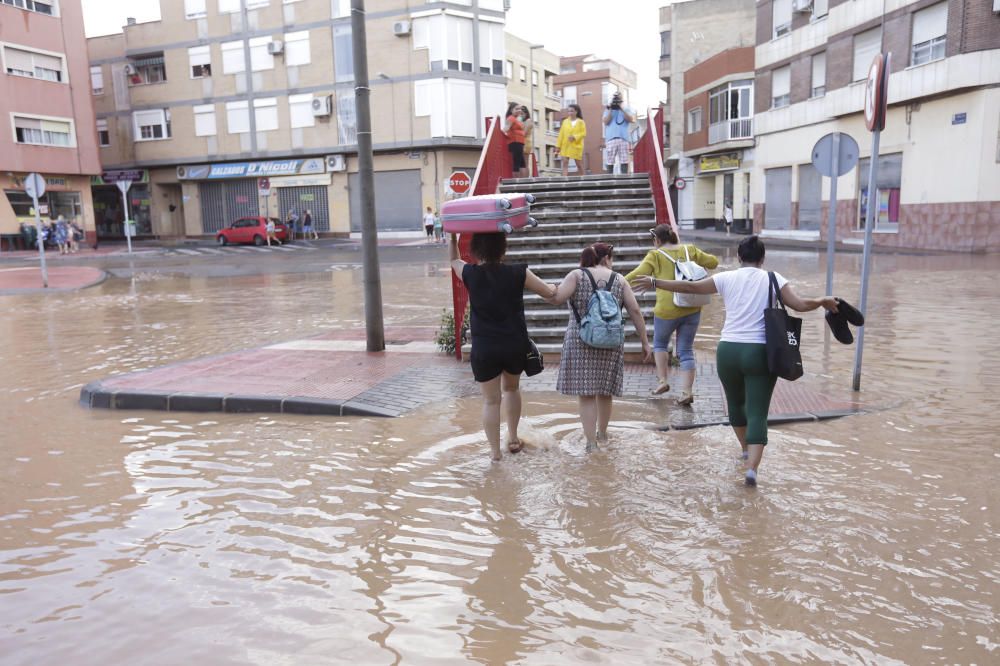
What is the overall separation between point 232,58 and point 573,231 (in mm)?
37157

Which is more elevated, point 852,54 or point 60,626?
point 852,54

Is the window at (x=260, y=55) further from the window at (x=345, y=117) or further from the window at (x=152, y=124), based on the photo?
the window at (x=152, y=124)

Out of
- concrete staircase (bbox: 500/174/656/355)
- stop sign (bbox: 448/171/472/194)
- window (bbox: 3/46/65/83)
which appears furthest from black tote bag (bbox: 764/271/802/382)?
window (bbox: 3/46/65/83)

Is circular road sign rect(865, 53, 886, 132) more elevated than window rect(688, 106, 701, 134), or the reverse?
window rect(688, 106, 701, 134)

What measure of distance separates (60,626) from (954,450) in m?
5.62

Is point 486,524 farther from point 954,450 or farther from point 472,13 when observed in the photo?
point 472,13

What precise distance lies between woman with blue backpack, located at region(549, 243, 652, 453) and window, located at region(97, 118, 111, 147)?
4806cm

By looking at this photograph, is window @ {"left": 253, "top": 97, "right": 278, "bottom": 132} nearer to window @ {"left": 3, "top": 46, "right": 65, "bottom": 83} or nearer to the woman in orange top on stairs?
window @ {"left": 3, "top": 46, "right": 65, "bottom": 83}

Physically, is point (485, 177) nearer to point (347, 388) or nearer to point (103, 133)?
point (347, 388)

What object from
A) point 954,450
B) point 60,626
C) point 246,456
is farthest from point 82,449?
point 954,450

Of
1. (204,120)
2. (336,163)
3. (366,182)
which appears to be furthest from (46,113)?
(366,182)

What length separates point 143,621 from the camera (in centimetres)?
350

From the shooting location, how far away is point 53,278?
2262 centimetres

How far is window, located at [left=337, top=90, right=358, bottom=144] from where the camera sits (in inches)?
1576
